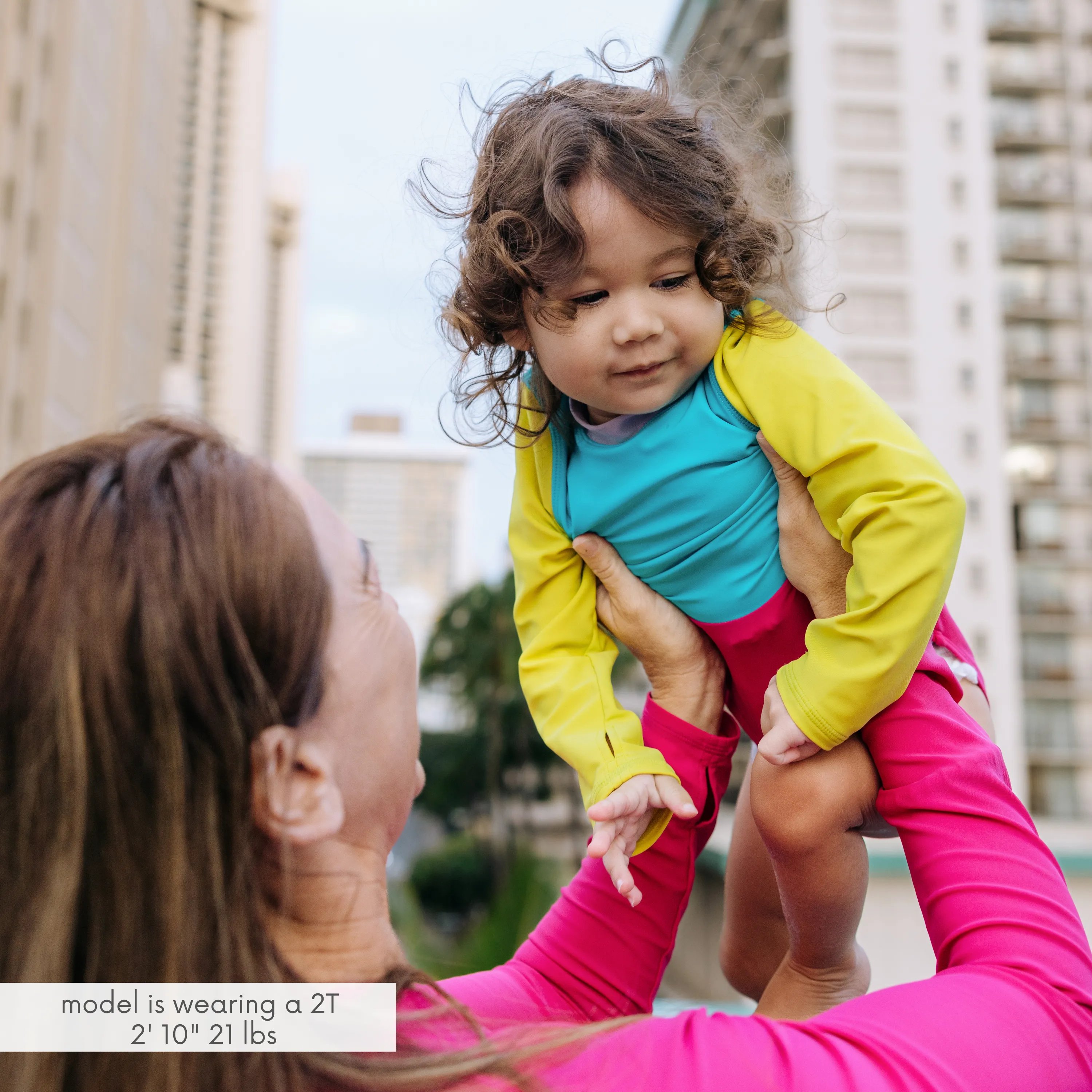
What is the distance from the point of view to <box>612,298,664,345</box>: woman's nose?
4.55 ft

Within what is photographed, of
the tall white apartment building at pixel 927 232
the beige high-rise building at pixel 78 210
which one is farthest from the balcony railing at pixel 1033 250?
the beige high-rise building at pixel 78 210

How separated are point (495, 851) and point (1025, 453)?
2130 centimetres

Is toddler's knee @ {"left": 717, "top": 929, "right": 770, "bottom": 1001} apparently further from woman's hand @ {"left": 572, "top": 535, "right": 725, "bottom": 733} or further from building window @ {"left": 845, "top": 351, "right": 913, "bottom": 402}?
building window @ {"left": 845, "top": 351, "right": 913, "bottom": 402}

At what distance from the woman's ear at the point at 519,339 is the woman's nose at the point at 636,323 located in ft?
0.75

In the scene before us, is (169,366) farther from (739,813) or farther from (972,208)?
(739,813)

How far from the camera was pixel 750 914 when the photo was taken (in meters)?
1.55

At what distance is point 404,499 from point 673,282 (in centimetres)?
13010

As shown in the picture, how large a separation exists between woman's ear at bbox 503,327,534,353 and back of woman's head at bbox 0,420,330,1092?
2.68 ft

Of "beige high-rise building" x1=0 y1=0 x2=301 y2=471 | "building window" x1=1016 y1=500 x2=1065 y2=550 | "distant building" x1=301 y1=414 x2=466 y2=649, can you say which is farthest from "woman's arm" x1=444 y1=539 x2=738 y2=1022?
"distant building" x1=301 y1=414 x2=466 y2=649

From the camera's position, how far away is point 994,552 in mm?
29453

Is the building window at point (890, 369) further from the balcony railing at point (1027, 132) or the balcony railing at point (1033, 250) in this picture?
the balcony railing at point (1027, 132)

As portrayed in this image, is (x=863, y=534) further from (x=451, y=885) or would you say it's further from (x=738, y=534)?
(x=451, y=885)

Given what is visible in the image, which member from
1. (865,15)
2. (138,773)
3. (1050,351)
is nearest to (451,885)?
(1050,351)

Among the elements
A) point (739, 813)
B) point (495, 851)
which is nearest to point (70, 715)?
point (739, 813)
